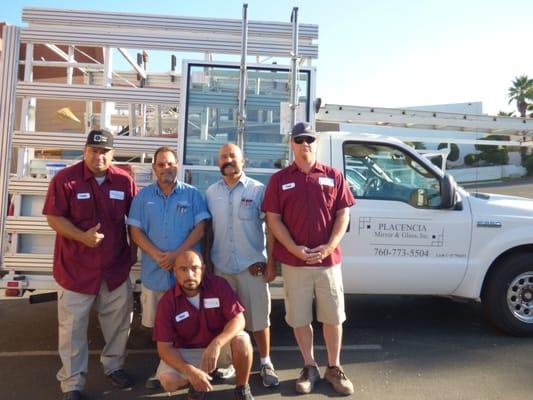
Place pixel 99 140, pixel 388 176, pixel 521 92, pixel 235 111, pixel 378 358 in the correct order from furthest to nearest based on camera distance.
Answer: pixel 521 92 → pixel 388 176 → pixel 235 111 → pixel 378 358 → pixel 99 140

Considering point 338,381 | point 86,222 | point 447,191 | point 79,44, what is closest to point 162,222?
point 86,222

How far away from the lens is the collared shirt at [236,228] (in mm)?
3695

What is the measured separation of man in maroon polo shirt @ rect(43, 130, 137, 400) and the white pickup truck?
199cm

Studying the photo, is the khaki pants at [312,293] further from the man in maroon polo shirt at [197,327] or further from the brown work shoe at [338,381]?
the man in maroon polo shirt at [197,327]

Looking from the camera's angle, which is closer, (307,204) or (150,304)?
(307,204)

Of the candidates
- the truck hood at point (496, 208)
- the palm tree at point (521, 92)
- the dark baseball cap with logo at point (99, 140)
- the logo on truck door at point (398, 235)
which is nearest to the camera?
the dark baseball cap with logo at point (99, 140)

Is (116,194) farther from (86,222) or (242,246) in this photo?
(242,246)

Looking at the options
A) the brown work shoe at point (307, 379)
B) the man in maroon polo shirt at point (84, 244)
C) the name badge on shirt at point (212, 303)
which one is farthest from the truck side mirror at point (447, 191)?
the man in maroon polo shirt at point (84, 244)

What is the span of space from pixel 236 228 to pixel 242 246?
0.48 ft

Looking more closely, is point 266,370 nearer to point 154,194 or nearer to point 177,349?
point 177,349

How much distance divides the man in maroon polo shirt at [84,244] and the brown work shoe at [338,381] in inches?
63.0

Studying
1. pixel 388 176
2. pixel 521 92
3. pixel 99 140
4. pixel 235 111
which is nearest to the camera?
pixel 99 140

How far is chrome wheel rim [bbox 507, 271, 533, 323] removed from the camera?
185 inches

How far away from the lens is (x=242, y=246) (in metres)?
3.70
